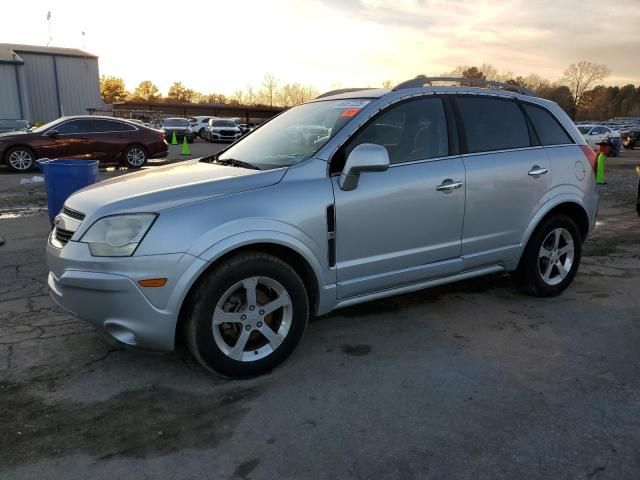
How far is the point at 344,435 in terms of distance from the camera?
2.72 meters

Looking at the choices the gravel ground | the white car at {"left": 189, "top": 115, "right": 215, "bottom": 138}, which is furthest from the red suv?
the white car at {"left": 189, "top": 115, "right": 215, "bottom": 138}

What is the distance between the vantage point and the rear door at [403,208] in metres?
3.55

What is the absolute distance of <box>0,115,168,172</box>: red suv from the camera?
13.4 m

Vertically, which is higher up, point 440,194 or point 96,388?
point 440,194

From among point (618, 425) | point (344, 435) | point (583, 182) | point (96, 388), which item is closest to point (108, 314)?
point (96, 388)

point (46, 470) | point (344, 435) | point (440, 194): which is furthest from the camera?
point (440, 194)

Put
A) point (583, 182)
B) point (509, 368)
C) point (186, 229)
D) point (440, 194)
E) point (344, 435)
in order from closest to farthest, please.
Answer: point (344, 435) → point (186, 229) → point (509, 368) → point (440, 194) → point (583, 182)

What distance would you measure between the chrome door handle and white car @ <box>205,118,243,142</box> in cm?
2969

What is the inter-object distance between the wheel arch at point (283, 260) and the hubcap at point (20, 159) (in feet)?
41.1

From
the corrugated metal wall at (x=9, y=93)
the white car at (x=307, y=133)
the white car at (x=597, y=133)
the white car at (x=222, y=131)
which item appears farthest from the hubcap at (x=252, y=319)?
the corrugated metal wall at (x=9, y=93)

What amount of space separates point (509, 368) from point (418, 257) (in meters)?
0.97

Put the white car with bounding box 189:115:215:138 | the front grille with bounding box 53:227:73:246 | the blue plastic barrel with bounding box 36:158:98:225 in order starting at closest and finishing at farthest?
1. the front grille with bounding box 53:227:73:246
2. the blue plastic barrel with bounding box 36:158:98:225
3. the white car with bounding box 189:115:215:138

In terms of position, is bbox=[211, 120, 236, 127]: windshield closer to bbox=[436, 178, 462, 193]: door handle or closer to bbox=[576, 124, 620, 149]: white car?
bbox=[576, 124, 620, 149]: white car

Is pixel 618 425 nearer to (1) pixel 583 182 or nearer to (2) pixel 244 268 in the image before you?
(2) pixel 244 268
